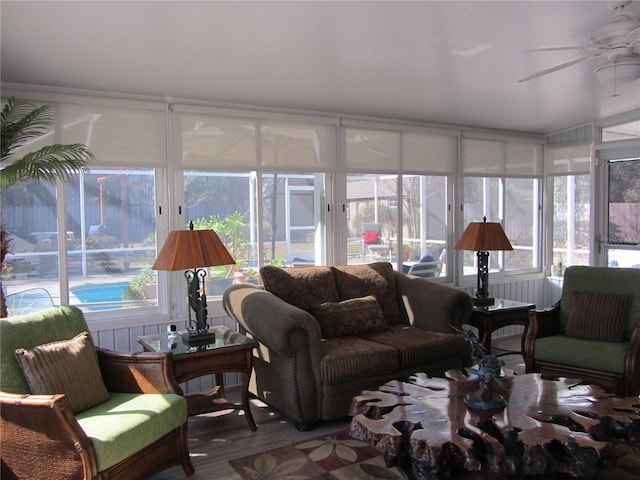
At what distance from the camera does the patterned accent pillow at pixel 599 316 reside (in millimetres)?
3947

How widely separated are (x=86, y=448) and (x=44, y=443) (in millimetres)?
231

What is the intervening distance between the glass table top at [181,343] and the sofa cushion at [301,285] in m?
0.56

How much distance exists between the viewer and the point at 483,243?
4.73 metres

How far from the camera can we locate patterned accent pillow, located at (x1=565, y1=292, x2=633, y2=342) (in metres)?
3.95

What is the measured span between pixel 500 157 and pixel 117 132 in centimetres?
410

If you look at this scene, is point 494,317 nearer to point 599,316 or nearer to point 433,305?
point 433,305

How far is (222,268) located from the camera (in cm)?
446

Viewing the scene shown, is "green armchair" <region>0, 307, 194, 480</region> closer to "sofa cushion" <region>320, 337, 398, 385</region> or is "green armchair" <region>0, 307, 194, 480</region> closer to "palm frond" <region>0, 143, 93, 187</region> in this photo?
"palm frond" <region>0, 143, 93, 187</region>

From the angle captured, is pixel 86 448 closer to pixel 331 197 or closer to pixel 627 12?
pixel 331 197

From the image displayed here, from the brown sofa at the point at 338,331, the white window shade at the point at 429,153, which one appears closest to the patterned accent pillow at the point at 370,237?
the brown sofa at the point at 338,331

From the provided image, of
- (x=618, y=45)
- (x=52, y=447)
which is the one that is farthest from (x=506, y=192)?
(x=52, y=447)

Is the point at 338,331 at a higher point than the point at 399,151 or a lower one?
lower

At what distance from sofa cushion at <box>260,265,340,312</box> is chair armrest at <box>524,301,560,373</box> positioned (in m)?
1.48

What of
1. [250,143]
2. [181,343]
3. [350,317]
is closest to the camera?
[181,343]
